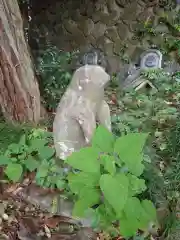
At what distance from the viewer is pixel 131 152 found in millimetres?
1241

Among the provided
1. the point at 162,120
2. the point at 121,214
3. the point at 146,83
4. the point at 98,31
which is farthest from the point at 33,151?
the point at 98,31

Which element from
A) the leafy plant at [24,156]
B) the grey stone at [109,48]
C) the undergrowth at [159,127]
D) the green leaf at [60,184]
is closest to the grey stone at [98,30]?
the grey stone at [109,48]

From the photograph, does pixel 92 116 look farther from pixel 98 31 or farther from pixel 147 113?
pixel 98 31

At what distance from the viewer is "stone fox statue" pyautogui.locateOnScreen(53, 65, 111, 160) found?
55.5 inches

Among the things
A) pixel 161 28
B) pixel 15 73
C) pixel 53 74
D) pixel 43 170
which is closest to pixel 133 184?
pixel 43 170

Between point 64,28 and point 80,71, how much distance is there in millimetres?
2024

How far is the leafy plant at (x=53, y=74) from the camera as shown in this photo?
2445mm

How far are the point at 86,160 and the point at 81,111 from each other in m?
0.28

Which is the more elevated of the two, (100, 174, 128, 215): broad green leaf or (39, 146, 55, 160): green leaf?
(100, 174, 128, 215): broad green leaf

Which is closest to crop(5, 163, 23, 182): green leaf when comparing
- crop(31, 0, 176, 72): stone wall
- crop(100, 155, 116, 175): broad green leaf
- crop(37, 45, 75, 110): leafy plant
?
crop(100, 155, 116, 175): broad green leaf

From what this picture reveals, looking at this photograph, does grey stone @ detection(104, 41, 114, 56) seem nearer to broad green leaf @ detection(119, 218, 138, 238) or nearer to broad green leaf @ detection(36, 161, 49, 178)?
broad green leaf @ detection(36, 161, 49, 178)

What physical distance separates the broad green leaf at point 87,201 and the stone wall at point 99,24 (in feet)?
Result: 6.66

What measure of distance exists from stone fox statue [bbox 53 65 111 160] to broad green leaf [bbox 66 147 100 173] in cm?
23

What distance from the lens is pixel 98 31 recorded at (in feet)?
10.6
